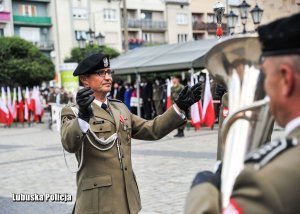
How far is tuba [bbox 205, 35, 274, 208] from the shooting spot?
1.76 metres

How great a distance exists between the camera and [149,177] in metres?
8.77

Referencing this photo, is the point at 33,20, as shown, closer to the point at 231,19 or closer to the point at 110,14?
the point at 110,14

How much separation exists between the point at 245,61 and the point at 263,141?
350 mm

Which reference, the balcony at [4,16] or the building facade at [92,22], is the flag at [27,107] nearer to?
the building facade at [92,22]

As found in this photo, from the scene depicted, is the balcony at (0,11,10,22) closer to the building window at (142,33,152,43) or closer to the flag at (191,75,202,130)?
the building window at (142,33,152,43)

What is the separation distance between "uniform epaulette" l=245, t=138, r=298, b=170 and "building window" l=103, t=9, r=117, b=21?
6539 cm

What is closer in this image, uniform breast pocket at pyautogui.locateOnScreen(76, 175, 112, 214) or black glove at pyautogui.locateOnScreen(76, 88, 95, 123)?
black glove at pyautogui.locateOnScreen(76, 88, 95, 123)

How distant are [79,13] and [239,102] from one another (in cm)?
6306

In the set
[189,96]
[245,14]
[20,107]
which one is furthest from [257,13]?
[189,96]

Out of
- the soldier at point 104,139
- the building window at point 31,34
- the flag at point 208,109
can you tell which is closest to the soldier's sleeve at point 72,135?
the soldier at point 104,139

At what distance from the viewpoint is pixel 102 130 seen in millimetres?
3725

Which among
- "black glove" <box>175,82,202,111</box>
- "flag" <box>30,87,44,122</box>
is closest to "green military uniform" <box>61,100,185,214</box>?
"black glove" <box>175,82,202,111</box>

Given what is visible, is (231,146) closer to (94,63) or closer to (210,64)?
(210,64)

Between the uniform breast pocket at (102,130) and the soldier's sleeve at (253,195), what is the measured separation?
2200 millimetres
